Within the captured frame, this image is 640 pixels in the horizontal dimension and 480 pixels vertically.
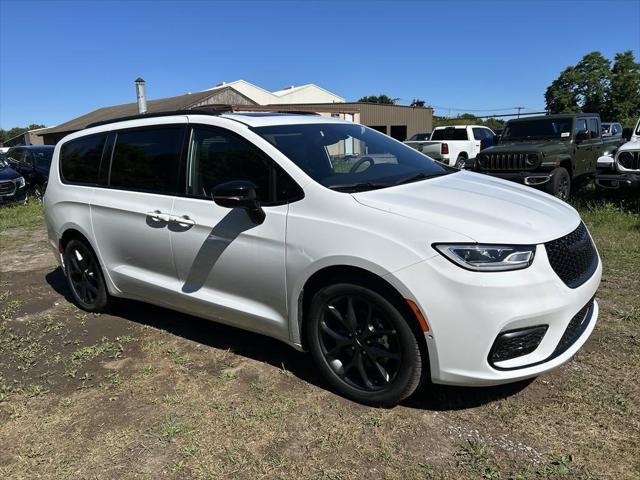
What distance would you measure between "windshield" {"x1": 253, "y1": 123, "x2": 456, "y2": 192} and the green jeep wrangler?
609cm

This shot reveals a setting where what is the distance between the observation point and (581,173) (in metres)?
10.2

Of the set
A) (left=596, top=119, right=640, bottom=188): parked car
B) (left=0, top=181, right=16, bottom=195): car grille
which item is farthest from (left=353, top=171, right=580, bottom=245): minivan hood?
(left=0, top=181, right=16, bottom=195): car grille

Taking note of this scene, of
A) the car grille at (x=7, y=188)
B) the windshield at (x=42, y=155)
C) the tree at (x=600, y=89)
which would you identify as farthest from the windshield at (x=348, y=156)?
the tree at (x=600, y=89)

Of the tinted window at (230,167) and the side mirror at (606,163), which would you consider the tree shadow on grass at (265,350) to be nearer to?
the tinted window at (230,167)

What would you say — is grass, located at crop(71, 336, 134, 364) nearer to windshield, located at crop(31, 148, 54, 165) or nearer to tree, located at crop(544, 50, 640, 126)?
windshield, located at crop(31, 148, 54, 165)

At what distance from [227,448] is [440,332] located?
130cm

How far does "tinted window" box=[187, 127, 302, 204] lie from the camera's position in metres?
3.22

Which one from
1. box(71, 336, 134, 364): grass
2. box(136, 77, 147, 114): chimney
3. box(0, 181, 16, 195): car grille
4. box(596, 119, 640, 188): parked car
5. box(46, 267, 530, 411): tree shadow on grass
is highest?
box(136, 77, 147, 114): chimney

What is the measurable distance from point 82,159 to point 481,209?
11.9 ft

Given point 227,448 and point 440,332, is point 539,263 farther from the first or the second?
point 227,448

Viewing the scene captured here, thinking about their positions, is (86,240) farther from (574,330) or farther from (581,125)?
(581,125)

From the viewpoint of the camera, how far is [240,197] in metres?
3.10

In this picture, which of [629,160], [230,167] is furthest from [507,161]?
[230,167]

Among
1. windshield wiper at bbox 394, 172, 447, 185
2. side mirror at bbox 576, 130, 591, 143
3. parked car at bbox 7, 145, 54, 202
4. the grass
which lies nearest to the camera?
windshield wiper at bbox 394, 172, 447, 185
